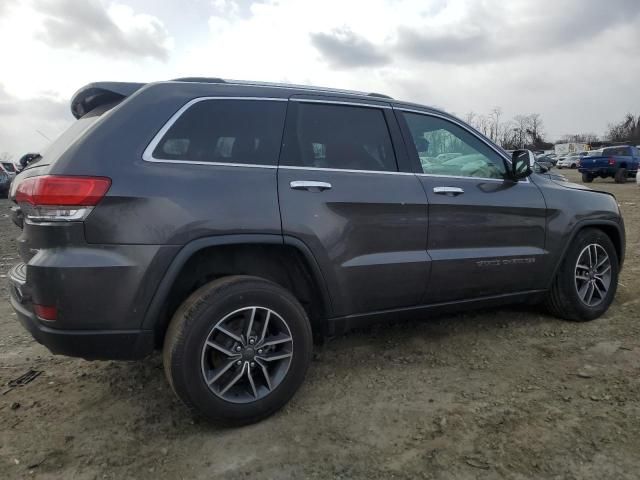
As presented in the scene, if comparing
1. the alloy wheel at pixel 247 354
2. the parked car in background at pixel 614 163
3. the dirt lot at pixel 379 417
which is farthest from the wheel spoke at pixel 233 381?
the parked car in background at pixel 614 163

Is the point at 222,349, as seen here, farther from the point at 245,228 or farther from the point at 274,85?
the point at 274,85

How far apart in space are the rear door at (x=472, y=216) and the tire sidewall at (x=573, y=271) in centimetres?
31

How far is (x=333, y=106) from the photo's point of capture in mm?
3225

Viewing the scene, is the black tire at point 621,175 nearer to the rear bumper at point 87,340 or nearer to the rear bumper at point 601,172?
the rear bumper at point 601,172

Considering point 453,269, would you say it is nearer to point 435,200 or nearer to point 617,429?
point 435,200

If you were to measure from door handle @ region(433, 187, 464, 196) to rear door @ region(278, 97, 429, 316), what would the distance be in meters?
0.15

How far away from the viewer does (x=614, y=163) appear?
2289 centimetres

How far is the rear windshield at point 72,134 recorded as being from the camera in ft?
8.52

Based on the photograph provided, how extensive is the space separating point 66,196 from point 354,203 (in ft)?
5.02

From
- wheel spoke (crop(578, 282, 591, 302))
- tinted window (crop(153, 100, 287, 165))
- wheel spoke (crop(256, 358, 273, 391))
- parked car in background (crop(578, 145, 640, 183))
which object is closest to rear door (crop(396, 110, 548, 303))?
wheel spoke (crop(578, 282, 591, 302))

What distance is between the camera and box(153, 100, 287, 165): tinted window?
2662mm

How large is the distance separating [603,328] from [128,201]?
12.1 feet

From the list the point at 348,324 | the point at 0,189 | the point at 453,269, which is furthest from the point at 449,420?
the point at 0,189

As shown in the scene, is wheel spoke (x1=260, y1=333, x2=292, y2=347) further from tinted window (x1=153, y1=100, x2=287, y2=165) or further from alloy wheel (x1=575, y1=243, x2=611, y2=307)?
alloy wheel (x1=575, y1=243, x2=611, y2=307)
